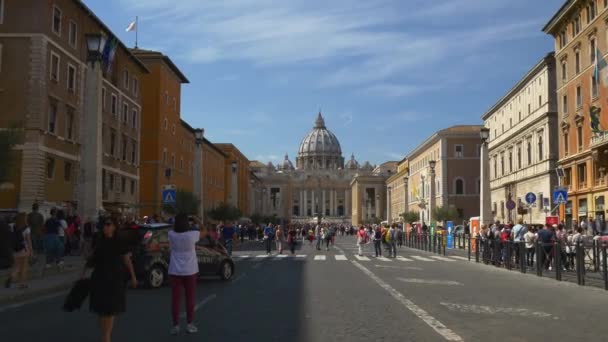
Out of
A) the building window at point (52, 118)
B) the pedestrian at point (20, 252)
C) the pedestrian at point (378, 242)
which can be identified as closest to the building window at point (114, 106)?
the building window at point (52, 118)

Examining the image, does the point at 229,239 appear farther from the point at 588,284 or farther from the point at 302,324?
the point at 302,324

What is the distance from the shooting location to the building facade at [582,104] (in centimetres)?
3844

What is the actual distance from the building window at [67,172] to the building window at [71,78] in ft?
13.3

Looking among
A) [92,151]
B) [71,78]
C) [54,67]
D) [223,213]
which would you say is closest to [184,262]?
[92,151]

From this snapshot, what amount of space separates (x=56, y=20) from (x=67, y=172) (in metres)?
8.05

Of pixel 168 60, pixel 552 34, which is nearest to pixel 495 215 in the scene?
pixel 552 34

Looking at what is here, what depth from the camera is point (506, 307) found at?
12422 mm

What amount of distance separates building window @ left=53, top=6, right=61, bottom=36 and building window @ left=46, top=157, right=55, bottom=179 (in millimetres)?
6496

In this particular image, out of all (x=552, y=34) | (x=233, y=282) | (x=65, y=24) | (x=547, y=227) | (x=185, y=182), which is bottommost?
(x=233, y=282)

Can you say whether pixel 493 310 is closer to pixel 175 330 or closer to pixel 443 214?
pixel 175 330

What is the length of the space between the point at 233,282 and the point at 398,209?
116m

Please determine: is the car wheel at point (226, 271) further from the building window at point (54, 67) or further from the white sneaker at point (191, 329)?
the building window at point (54, 67)

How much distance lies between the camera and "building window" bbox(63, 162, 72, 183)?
3700 cm

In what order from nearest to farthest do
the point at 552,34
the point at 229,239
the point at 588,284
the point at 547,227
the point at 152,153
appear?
the point at 588,284
the point at 547,227
the point at 229,239
the point at 552,34
the point at 152,153
